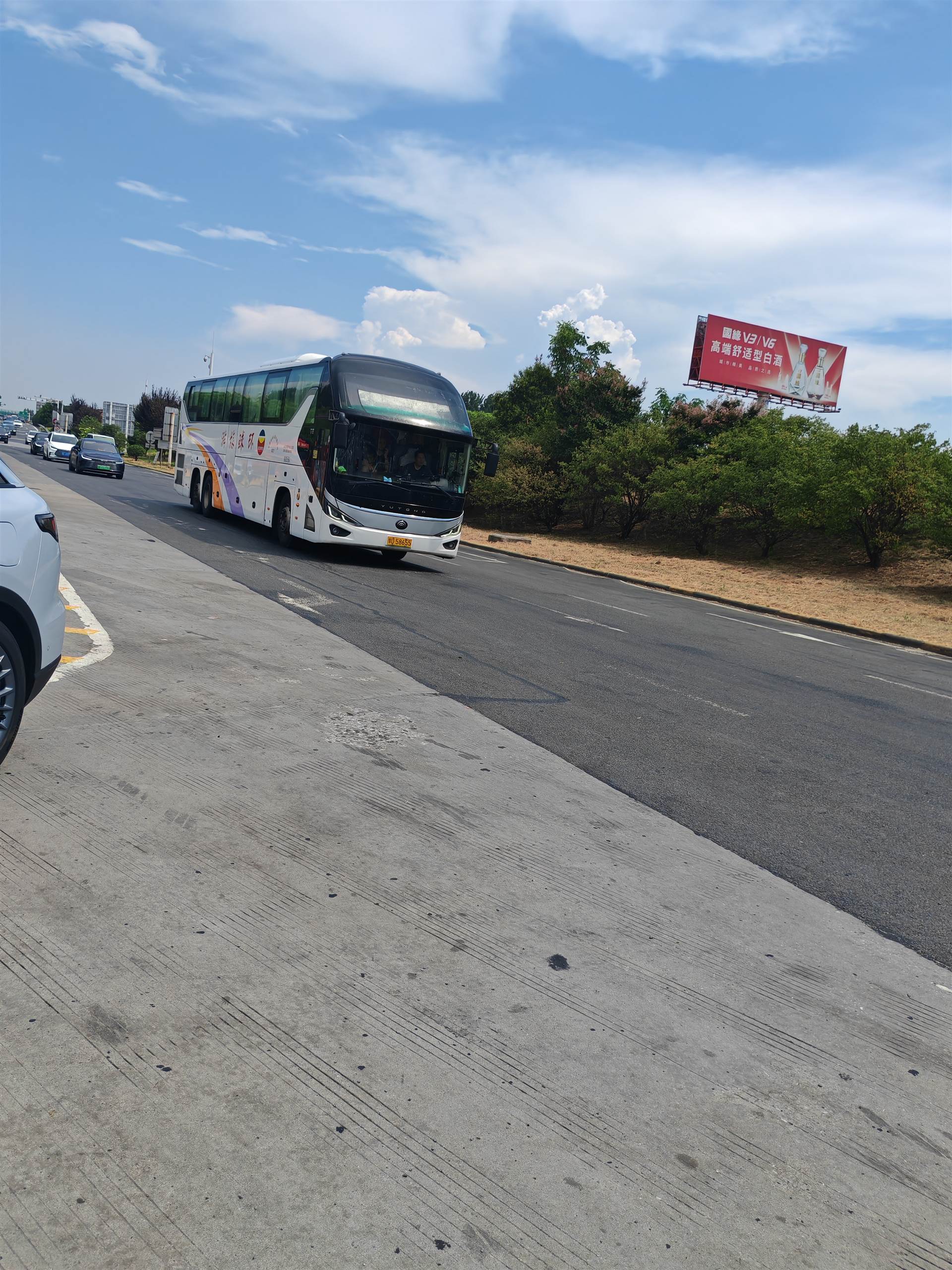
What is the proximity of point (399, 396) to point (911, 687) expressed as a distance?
9566mm

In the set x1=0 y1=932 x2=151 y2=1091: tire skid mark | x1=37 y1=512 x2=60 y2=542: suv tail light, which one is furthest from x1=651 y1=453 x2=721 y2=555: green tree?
x1=0 y1=932 x2=151 y2=1091: tire skid mark

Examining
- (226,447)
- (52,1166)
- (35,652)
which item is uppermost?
(226,447)

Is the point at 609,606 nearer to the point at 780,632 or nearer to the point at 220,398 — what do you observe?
the point at 780,632

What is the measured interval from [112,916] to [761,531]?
29.8 meters

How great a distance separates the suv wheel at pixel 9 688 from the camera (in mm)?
4531

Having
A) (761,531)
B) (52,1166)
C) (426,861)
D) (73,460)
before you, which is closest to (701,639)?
(426,861)

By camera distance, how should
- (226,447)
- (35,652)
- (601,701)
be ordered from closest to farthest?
(35,652) → (601,701) → (226,447)

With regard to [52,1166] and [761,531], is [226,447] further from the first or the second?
[52,1166]

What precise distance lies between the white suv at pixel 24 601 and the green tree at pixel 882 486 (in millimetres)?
23278

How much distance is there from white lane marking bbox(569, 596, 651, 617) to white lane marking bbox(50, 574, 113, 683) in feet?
28.8

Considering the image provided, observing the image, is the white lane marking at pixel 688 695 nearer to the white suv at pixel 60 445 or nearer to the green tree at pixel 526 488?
the green tree at pixel 526 488

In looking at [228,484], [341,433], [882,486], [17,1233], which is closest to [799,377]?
[882,486]

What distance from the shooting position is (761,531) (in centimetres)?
3125

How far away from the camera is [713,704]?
8.88m
